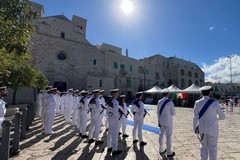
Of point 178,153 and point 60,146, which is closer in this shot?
point 178,153

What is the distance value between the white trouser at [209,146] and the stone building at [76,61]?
2227 centimetres

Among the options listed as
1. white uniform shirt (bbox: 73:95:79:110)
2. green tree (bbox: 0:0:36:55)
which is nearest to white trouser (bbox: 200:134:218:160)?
green tree (bbox: 0:0:36:55)

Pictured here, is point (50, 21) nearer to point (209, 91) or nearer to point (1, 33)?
point (1, 33)

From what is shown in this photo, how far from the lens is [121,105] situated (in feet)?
18.6

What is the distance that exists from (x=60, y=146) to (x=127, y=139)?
251 centimetres

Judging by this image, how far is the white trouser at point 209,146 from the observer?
369 cm

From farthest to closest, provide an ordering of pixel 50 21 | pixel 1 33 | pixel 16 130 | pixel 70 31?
1. pixel 70 31
2. pixel 50 21
3. pixel 16 130
4. pixel 1 33

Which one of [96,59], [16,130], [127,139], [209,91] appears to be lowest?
[127,139]

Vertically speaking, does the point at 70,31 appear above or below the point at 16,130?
above

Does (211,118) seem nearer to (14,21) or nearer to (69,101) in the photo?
(14,21)

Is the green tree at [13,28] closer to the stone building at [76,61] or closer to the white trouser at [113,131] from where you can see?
the white trouser at [113,131]

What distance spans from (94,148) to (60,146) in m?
1.19

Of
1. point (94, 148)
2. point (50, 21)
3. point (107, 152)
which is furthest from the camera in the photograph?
point (50, 21)

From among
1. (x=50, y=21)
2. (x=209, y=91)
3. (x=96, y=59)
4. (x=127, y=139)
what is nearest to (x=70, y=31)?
(x=50, y=21)
